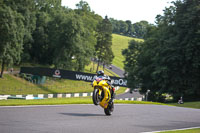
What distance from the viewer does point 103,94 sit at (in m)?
14.9

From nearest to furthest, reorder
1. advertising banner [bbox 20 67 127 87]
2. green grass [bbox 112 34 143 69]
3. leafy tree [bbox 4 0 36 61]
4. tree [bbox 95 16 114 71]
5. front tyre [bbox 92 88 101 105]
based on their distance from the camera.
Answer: front tyre [bbox 92 88 101 105]
advertising banner [bbox 20 67 127 87]
leafy tree [bbox 4 0 36 61]
tree [bbox 95 16 114 71]
green grass [bbox 112 34 143 69]

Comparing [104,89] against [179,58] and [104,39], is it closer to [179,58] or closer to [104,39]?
[179,58]

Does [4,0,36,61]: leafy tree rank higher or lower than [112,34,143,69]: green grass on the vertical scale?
lower

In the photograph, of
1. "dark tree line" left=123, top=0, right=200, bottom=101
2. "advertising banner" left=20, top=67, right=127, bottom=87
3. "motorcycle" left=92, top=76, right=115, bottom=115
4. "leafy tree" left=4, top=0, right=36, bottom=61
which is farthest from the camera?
"leafy tree" left=4, top=0, right=36, bottom=61

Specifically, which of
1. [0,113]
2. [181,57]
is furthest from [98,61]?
[0,113]

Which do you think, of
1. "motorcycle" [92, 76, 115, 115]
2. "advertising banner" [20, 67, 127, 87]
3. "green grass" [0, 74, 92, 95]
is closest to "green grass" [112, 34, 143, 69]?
"green grass" [0, 74, 92, 95]

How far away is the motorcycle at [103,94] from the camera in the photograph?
47.6ft

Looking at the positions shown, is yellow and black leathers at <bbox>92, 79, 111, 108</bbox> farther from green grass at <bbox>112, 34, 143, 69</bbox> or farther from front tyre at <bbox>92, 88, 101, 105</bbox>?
green grass at <bbox>112, 34, 143, 69</bbox>

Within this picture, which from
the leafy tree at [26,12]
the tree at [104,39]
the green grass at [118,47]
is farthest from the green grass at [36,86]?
the green grass at [118,47]

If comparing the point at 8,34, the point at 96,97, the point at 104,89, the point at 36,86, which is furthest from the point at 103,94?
the point at 36,86

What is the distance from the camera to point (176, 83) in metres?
46.1

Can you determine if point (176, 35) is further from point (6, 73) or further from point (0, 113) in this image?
point (0, 113)

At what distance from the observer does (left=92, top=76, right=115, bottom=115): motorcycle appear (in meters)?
14.5

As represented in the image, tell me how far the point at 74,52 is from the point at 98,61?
28.7 m
